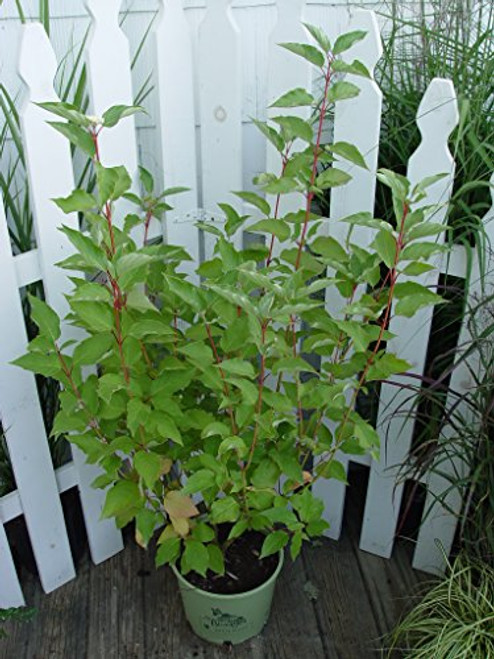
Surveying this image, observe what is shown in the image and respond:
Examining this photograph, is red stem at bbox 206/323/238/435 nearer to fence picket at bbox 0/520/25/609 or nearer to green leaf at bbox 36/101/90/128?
green leaf at bbox 36/101/90/128

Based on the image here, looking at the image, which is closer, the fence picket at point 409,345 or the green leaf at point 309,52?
the green leaf at point 309,52

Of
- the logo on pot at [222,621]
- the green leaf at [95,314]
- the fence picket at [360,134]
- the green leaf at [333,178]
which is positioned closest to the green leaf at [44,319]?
the green leaf at [95,314]

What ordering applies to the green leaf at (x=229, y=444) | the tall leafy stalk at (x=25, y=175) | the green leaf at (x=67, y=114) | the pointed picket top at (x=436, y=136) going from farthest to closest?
the tall leafy stalk at (x=25, y=175) → the pointed picket top at (x=436, y=136) → the green leaf at (x=229, y=444) → the green leaf at (x=67, y=114)

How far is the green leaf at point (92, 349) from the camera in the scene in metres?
1.51

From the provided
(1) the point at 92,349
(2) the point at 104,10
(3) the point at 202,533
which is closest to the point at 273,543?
(3) the point at 202,533

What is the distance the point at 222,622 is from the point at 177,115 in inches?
49.9

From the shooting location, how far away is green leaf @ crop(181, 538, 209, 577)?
68.0 inches

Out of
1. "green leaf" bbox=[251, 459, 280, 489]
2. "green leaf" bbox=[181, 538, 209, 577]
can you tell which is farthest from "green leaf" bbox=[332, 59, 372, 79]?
"green leaf" bbox=[181, 538, 209, 577]

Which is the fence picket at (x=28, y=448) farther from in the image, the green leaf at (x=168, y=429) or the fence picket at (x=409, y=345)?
the fence picket at (x=409, y=345)

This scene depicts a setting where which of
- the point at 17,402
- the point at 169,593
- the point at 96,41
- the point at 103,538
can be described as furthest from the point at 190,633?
the point at 96,41

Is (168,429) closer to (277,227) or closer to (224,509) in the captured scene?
(224,509)

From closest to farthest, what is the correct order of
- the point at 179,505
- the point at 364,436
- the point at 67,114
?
the point at 67,114
the point at 364,436
the point at 179,505

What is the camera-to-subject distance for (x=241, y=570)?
6.35 ft

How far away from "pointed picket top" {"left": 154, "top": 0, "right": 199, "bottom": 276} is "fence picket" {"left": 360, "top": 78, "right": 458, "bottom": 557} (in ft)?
1.93
